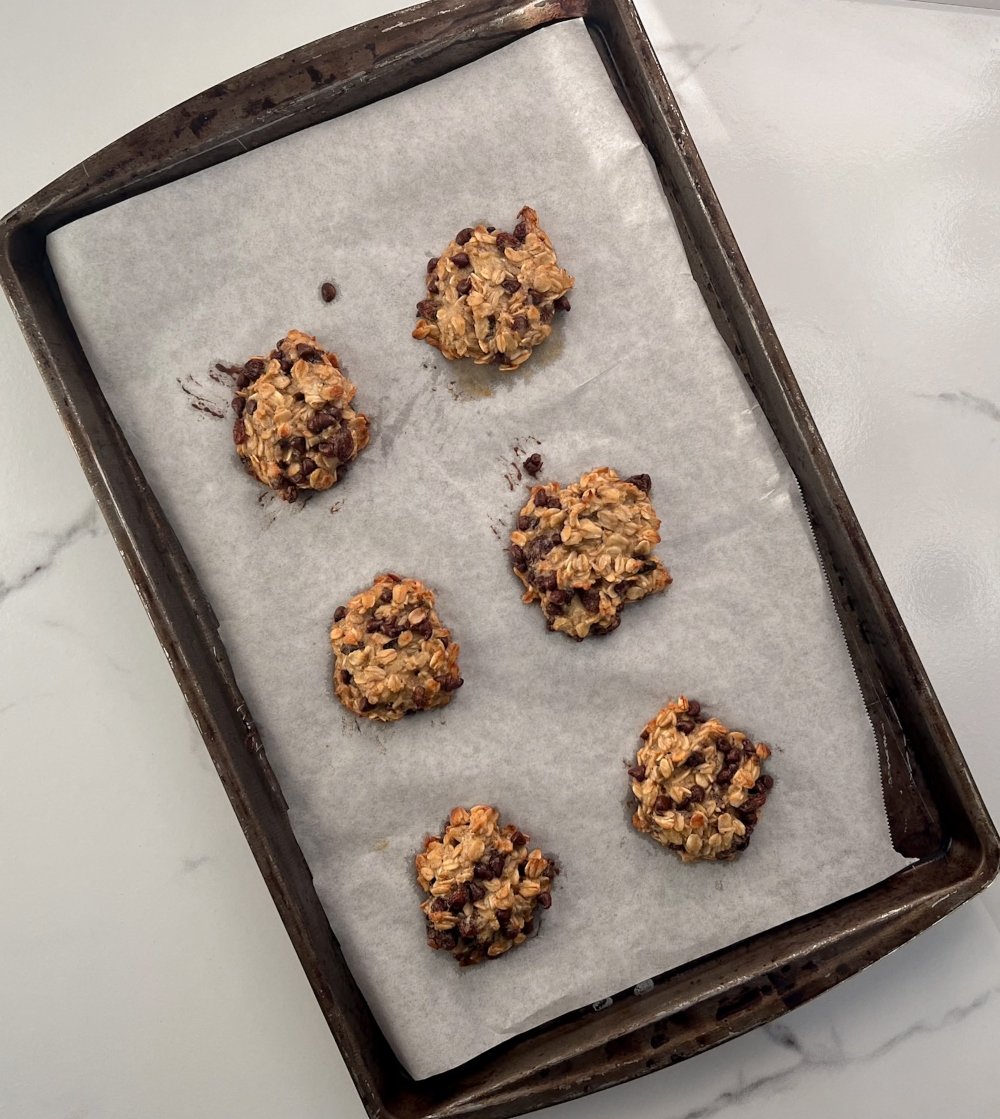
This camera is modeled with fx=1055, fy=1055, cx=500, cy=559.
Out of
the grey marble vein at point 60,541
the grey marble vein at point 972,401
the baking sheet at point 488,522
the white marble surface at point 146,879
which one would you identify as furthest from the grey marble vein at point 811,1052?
the grey marble vein at point 60,541

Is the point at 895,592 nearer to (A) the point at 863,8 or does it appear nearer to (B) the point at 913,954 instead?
(B) the point at 913,954

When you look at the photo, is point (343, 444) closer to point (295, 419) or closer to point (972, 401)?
point (295, 419)

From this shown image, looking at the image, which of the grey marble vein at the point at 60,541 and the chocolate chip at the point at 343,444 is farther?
the grey marble vein at the point at 60,541

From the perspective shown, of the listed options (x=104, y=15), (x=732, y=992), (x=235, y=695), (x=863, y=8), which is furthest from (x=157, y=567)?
(x=863, y=8)

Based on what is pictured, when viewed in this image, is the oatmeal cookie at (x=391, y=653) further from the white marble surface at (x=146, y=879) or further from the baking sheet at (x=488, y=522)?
the white marble surface at (x=146, y=879)

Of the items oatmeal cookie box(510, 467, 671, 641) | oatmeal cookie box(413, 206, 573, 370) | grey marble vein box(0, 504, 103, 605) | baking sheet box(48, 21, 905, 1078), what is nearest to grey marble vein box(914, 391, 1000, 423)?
baking sheet box(48, 21, 905, 1078)

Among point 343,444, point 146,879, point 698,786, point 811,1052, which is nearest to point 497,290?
point 343,444

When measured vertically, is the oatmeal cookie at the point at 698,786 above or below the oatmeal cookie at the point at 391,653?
below
